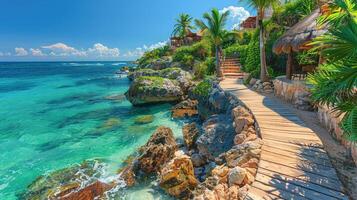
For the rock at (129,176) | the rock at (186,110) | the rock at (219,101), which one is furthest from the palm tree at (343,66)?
the rock at (186,110)

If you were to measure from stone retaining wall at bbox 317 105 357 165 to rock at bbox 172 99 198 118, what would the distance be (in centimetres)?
1082

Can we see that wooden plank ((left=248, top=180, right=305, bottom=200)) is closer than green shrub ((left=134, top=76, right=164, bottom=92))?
Yes

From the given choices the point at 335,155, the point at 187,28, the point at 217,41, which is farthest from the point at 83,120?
the point at 187,28

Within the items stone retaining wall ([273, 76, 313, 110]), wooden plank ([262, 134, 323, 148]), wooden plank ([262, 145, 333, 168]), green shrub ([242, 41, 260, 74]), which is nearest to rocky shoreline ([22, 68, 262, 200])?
wooden plank ([262, 145, 333, 168])

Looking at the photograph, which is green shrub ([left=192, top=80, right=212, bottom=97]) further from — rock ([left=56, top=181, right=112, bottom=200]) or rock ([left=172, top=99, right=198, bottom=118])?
rock ([left=56, top=181, right=112, bottom=200])

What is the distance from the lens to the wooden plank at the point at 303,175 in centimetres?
487

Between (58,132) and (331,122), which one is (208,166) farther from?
(58,132)

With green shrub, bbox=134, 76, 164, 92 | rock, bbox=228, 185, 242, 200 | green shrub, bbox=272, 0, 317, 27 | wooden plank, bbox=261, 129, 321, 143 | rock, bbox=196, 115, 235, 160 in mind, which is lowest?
rock, bbox=196, 115, 235, 160

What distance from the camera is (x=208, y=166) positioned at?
394 inches

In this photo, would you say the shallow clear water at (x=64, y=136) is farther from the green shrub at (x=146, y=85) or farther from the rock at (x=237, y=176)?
the rock at (x=237, y=176)

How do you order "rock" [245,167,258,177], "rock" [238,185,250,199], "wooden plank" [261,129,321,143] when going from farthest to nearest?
"wooden plank" [261,129,321,143] < "rock" [245,167,258,177] < "rock" [238,185,250,199]

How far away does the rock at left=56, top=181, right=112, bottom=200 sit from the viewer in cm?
869

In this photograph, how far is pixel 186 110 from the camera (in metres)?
19.4

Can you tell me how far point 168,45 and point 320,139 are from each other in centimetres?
4471
